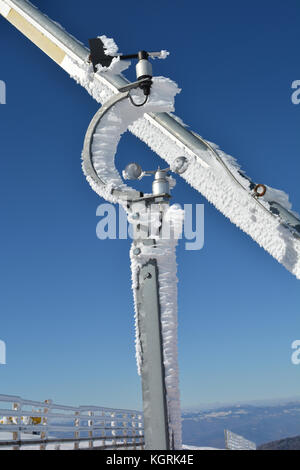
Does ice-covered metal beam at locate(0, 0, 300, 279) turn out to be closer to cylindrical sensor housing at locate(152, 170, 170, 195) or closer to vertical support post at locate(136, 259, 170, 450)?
cylindrical sensor housing at locate(152, 170, 170, 195)

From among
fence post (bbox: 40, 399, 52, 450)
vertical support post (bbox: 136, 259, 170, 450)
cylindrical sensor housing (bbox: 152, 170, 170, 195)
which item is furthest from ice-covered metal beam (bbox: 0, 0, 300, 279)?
fence post (bbox: 40, 399, 52, 450)

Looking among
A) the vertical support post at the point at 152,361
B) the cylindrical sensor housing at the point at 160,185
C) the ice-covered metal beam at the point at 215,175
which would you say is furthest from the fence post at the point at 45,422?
the cylindrical sensor housing at the point at 160,185

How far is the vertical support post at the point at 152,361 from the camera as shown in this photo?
4.73 meters

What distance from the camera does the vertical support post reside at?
473 cm

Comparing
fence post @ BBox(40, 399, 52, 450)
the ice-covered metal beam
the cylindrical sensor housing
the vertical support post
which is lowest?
fence post @ BBox(40, 399, 52, 450)

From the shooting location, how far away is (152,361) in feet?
16.1

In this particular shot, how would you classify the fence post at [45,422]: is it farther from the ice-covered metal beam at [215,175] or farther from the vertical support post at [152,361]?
the ice-covered metal beam at [215,175]

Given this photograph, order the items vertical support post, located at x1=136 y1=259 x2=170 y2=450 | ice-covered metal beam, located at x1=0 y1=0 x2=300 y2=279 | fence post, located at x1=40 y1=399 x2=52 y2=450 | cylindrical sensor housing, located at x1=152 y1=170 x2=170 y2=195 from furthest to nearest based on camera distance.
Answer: fence post, located at x1=40 y1=399 x2=52 y2=450 < ice-covered metal beam, located at x1=0 y1=0 x2=300 y2=279 < cylindrical sensor housing, located at x1=152 y1=170 x2=170 y2=195 < vertical support post, located at x1=136 y1=259 x2=170 y2=450

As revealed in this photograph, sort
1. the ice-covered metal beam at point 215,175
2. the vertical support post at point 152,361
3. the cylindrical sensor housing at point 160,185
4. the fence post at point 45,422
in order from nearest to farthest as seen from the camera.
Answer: the vertical support post at point 152,361, the cylindrical sensor housing at point 160,185, the ice-covered metal beam at point 215,175, the fence post at point 45,422

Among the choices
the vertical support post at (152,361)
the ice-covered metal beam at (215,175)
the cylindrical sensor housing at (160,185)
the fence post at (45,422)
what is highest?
the ice-covered metal beam at (215,175)

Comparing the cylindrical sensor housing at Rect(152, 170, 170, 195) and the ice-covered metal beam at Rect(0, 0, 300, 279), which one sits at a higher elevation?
the ice-covered metal beam at Rect(0, 0, 300, 279)

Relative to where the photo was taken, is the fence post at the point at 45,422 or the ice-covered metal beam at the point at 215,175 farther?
the fence post at the point at 45,422
